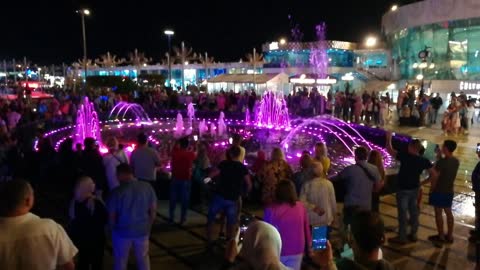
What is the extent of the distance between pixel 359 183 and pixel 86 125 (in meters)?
16.4

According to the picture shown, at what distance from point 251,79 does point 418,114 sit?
26.2 m

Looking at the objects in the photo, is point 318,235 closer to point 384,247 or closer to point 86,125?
point 384,247

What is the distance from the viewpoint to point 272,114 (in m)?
26.8

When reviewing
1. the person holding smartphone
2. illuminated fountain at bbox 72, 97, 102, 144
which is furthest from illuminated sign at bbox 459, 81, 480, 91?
the person holding smartphone

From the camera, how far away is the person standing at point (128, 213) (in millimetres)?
5312

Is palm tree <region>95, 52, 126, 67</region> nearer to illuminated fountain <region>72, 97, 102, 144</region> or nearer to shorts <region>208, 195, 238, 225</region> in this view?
illuminated fountain <region>72, 97, 102, 144</region>

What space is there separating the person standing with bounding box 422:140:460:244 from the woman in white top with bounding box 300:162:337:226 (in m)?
2.41

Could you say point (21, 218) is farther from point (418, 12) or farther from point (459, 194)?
point (418, 12)

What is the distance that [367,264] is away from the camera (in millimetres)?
2961

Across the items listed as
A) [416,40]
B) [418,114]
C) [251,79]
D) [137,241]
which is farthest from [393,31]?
[137,241]

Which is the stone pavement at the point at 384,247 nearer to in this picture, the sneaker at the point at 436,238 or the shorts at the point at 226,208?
the sneaker at the point at 436,238

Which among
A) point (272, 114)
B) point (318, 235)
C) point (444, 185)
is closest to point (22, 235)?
point (318, 235)

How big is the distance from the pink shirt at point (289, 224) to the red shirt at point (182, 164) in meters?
3.25

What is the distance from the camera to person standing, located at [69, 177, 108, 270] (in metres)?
5.35
